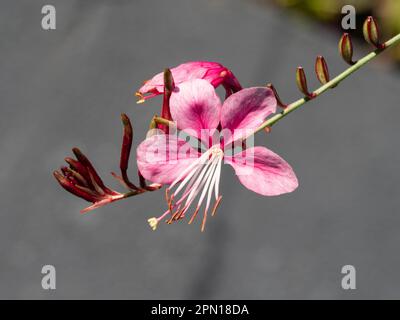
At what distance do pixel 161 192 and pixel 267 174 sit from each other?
5.70ft

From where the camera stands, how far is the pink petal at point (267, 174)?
63 cm

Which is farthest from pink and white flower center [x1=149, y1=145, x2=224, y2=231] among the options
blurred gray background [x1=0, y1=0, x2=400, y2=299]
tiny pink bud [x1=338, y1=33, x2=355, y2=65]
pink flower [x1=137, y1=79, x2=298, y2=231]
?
blurred gray background [x1=0, y1=0, x2=400, y2=299]

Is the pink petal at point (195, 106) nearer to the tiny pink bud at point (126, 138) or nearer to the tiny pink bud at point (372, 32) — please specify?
the tiny pink bud at point (126, 138)

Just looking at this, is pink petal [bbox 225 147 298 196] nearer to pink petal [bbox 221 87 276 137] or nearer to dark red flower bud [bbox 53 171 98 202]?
pink petal [bbox 221 87 276 137]

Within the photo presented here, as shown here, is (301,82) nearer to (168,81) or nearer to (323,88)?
(323,88)

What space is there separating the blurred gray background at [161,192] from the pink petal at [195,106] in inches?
61.1

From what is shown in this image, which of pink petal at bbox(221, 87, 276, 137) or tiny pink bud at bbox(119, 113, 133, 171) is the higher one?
pink petal at bbox(221, 87, 276, 137)

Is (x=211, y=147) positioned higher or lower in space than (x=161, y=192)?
lower

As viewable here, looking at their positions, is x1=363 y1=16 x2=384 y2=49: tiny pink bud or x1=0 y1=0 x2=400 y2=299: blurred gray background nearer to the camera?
x1=363 y1=16 x2=384 y2=49: tiny pink bud

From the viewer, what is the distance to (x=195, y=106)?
0.64 meters

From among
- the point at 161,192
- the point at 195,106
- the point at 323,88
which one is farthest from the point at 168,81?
the point at 161,192

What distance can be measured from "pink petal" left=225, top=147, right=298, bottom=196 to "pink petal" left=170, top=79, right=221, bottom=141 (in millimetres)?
47

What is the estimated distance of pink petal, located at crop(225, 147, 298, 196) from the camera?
2.07ft

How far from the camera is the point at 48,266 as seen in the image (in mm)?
2283
